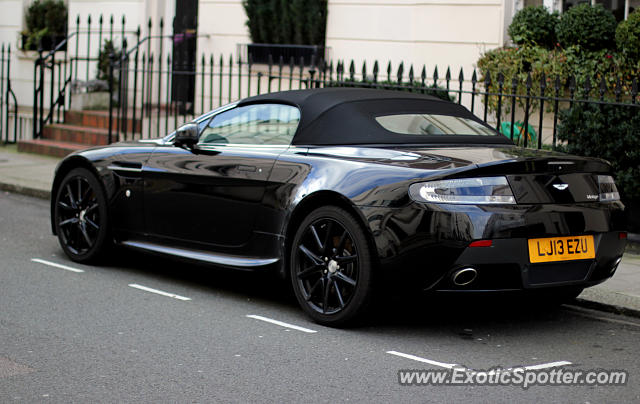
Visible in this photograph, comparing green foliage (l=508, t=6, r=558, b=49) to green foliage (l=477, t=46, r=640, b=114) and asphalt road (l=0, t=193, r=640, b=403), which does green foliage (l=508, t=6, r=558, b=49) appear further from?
asphalt road (l=0, t=193, r=640, b=403)

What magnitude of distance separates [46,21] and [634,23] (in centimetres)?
1231

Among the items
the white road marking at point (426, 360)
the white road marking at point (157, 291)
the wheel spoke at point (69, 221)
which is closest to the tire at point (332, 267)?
the white road marking at point (426, 360)

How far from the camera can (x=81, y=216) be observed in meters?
7.36

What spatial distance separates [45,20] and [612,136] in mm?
13715

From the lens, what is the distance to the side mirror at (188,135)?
6551 mm

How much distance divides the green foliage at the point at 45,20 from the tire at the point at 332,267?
14444 mm

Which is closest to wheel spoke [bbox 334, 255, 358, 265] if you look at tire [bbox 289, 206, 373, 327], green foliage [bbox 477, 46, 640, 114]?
tire [bbox 289, 206, 373, 327]

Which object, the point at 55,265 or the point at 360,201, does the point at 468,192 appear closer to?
the point at 360,201

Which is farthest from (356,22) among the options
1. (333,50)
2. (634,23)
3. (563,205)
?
(563,205)

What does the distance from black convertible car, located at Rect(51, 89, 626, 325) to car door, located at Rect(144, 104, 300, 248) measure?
0.01 metres

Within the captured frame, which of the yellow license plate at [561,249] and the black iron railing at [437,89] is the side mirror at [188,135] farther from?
the black iron railing at [437,89]

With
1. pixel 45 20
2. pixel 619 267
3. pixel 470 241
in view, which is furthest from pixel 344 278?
pixel 45 20

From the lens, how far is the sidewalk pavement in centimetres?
632

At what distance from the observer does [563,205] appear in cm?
529
